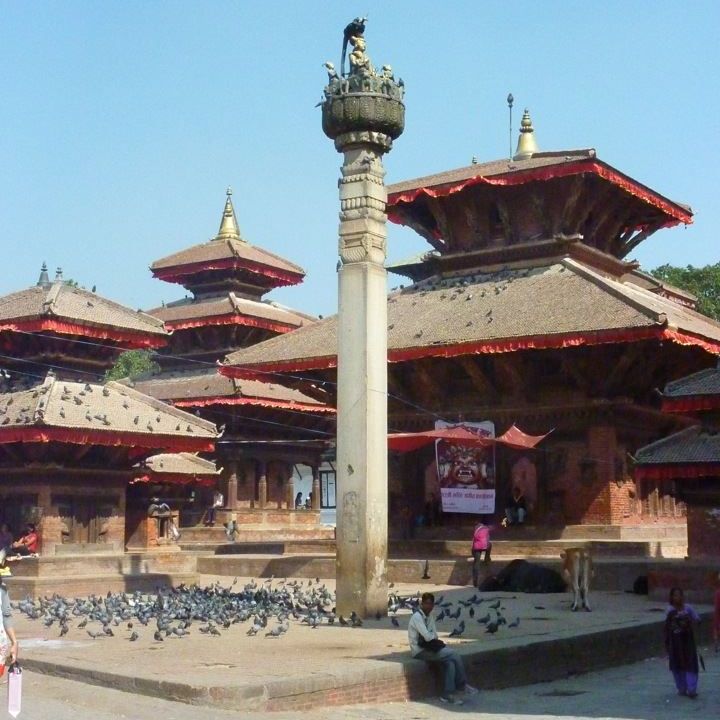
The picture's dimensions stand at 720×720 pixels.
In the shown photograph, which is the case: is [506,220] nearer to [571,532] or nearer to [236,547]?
[571,532]

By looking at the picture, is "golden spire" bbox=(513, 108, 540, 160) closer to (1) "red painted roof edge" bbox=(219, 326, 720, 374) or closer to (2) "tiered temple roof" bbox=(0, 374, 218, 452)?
(1) "red painted roof edge" bbox=(219, 326, 720, 374)

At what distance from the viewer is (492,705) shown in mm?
13664

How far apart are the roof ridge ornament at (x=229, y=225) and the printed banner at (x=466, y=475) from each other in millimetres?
25033

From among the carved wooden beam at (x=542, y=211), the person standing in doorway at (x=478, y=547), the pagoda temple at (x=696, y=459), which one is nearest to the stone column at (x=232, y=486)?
the carved wooden beam at (x=542, y=211)

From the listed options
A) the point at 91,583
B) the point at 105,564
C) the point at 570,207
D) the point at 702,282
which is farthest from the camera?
the point at 702,282

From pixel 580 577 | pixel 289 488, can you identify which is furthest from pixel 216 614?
pixel 289 488

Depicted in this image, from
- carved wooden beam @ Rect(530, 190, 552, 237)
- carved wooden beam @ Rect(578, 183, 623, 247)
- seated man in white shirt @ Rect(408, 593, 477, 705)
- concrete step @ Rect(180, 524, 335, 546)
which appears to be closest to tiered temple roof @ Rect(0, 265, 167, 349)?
carved wooden beam @ Rect(530, 190, 552, 237)

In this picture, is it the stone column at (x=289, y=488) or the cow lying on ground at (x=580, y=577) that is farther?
Answer: the stone column at (x=289, y=488)

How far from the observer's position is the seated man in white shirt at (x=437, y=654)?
13.7 meters

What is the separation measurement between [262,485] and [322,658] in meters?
31.8

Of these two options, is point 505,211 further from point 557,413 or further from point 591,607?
point 591,607

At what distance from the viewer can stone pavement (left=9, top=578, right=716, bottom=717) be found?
1211cm

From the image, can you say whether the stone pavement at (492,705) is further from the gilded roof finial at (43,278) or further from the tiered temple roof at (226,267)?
the tiered temple roof at (226,267)

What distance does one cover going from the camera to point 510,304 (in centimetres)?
3011
